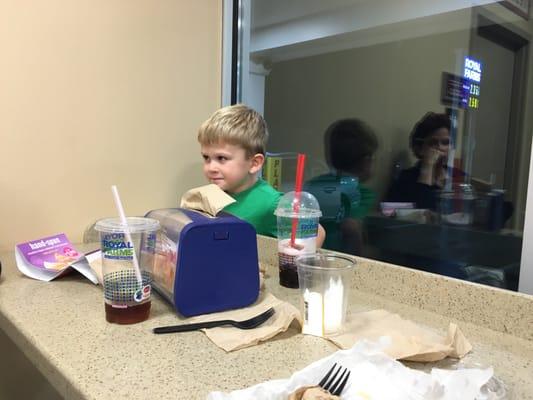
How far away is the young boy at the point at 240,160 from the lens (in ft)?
A: 3.91

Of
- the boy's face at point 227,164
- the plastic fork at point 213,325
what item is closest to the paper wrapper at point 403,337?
the plastic fork at point 213,325

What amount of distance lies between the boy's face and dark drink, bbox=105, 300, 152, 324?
558mm

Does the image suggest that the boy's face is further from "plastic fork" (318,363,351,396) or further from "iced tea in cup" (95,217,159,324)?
"plastic fork" (318,363,351,396)

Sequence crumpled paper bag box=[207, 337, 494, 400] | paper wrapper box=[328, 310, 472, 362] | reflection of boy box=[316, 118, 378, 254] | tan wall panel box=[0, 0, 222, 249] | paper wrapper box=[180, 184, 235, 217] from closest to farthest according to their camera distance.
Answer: crumpled paper bag box=[207, 337, 494, 400] → paper wrapper box=[328, 310, 472, 362] → paper wrapper box=[180, 184, 235, 217] → tan wall panel box=[0, 0, 222, 249] → reflection of boy box=[316, 118, 378, 254]

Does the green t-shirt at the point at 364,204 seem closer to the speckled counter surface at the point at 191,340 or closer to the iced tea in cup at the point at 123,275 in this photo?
the speckled counter surface at the point at 191,340

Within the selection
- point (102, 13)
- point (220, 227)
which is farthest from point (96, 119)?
point (220, 227)

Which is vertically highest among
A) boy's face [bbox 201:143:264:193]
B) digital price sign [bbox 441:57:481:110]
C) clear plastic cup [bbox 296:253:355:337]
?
digital price sign [bbox 441:57:481:110]

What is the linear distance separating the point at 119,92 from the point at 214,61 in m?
0.40

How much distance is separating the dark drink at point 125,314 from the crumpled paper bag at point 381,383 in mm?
288

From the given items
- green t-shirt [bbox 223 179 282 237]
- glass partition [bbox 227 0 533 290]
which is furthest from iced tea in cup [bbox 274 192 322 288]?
glass partition [bbox 227 0 533 290]

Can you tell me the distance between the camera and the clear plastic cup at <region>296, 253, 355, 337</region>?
2.23ft

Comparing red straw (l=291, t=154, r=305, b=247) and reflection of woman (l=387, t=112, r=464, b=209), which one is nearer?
red straw (l=291, t=154, r=305, b=247)

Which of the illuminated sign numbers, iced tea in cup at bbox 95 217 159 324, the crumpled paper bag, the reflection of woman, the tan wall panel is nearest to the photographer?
the crumpled paper bag

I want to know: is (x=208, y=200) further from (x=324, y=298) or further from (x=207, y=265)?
(x=324, y=298)
